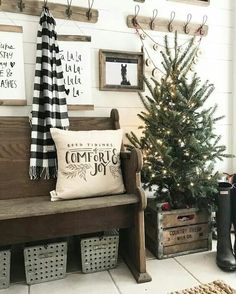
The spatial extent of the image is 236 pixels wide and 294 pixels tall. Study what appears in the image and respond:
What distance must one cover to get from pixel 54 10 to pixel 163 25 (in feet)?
2.78

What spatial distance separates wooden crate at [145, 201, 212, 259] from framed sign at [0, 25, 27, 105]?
1.19 metres

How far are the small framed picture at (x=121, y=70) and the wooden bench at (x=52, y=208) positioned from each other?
411 millimetres

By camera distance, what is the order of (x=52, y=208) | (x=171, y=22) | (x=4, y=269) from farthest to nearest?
(x=171, y=22) < (x=4, y=269) < (x=52, y=208)

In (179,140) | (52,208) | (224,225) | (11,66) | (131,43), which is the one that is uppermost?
(131,43)

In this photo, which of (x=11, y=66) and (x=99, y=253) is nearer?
(x=99, y=253)

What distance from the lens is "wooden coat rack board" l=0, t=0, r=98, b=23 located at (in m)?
1.86

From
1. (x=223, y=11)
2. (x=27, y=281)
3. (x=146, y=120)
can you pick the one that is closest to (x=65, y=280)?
(x=27, y=281)

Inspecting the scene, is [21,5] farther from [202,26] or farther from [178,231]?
[178,231]

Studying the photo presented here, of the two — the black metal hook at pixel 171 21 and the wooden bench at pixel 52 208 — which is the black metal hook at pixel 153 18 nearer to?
the black metal hook at pixel 171 21

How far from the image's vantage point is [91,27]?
2.05 m

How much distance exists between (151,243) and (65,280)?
0.63 metres

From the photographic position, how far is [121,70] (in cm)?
212

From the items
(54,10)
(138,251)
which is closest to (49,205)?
(138,251)

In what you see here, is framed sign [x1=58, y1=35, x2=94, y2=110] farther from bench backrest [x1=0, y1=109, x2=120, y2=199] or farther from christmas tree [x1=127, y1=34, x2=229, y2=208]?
christmas tree [x1=127, y1=34, x2=229, y2=208]
